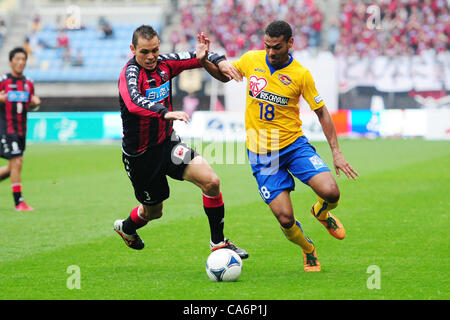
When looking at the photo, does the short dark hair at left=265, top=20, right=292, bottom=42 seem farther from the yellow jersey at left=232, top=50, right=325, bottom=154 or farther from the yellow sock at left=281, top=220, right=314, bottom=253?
the yellow sock at left=281, top=220, right=314, bottom=253

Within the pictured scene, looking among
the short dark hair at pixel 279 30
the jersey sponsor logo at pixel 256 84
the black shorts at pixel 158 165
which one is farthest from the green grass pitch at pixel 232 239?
the short dark hair at pixel 279 30

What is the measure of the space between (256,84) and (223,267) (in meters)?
1.84

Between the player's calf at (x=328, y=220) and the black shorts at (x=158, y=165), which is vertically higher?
the black shorts at (x=158, y=165)

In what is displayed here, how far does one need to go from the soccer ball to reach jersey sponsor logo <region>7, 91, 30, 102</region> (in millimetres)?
6335

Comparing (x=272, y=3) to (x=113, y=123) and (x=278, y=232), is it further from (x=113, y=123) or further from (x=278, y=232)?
(x=278, y=232)

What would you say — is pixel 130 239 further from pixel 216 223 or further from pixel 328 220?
pixel 328 220

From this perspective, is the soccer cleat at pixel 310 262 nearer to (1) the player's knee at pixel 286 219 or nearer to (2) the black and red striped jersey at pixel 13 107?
(1) the player's knee at pixel 286 219

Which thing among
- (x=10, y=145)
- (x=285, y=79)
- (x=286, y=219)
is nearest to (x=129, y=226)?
(x=286, y=219)

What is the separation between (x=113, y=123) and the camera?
2862 cm

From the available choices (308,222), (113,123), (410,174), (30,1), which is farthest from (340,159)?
(30,1)

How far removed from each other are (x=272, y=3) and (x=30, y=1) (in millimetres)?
13828

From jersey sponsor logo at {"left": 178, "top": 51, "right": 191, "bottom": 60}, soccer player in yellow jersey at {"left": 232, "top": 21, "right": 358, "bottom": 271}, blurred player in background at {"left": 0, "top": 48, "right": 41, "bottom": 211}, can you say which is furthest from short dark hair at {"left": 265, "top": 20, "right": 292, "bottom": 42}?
blurred player in background at {"left": 0, "top": 48, "right": 41, "bottom": 211}

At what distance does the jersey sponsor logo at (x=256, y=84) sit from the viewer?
23.4 ft

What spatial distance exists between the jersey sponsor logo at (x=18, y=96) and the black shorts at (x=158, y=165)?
483cm
